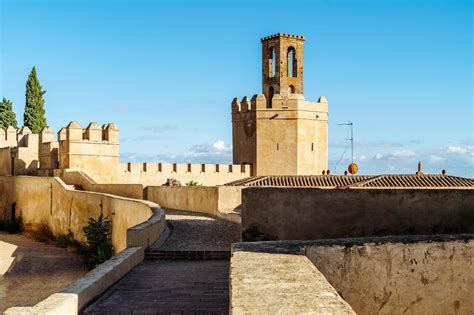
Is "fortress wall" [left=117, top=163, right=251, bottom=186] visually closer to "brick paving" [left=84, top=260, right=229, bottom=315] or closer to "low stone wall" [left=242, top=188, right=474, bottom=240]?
"brick paving" [left=84, top=260, right=229, bottom=315]

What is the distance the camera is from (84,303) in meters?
6.84

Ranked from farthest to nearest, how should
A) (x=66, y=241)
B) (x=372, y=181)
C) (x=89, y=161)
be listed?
(x=89, y=161) → (x=372, y=181) → (x=66, y=241)

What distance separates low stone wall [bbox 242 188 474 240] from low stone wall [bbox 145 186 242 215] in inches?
409

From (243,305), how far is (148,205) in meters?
12.2

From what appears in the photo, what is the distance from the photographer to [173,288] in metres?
7.89

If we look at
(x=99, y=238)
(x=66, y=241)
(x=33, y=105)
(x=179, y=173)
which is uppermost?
(x=33, y=105)

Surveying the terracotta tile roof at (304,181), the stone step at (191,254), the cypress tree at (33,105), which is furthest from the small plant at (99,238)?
the cypress tree at (33,105)

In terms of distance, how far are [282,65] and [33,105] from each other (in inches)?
652

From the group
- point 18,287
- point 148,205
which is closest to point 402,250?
point 148,205

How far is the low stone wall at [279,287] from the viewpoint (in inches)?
151

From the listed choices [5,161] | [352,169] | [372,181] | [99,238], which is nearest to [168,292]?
[99,238]

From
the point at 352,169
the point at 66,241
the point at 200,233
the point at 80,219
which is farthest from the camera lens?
the point at 352,169

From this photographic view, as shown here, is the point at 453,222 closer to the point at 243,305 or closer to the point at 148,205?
the point at 243,305

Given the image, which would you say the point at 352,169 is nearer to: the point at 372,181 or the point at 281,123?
the point at 372,181
